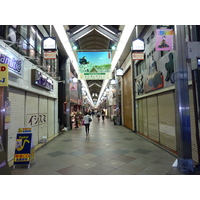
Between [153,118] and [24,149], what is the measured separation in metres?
7.54

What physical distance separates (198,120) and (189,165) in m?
1.65

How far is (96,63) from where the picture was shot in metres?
11.2

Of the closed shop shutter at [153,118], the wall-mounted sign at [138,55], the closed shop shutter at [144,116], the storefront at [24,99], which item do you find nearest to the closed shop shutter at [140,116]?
the closed shop shutter at [144,116]

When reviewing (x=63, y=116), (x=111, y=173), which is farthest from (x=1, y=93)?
(x=63, y=116)

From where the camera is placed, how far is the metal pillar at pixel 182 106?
4.85 m

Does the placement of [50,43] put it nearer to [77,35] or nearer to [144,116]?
[77,35]

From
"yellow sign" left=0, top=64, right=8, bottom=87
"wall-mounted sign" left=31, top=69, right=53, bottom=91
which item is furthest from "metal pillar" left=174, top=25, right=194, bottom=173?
"wall-mounted sign" left=31, top=69, right=53, bottom=91

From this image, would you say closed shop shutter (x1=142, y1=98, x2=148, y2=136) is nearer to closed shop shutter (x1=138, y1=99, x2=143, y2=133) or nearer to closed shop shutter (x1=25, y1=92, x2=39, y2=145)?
closed shop shutter (x1=138, y1=99, x2=143, y2=133)

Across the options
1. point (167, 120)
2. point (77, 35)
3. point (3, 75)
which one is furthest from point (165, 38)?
point (77, 35)

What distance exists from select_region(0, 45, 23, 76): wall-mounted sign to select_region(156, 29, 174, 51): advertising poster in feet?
18.6

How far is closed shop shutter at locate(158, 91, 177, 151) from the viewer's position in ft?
22.6

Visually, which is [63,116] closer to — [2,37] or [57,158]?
[57,158]

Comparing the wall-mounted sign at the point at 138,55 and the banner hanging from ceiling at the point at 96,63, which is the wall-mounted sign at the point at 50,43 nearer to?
the banner hanging from ceiling at the point at 96,63

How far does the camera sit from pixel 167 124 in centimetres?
745
